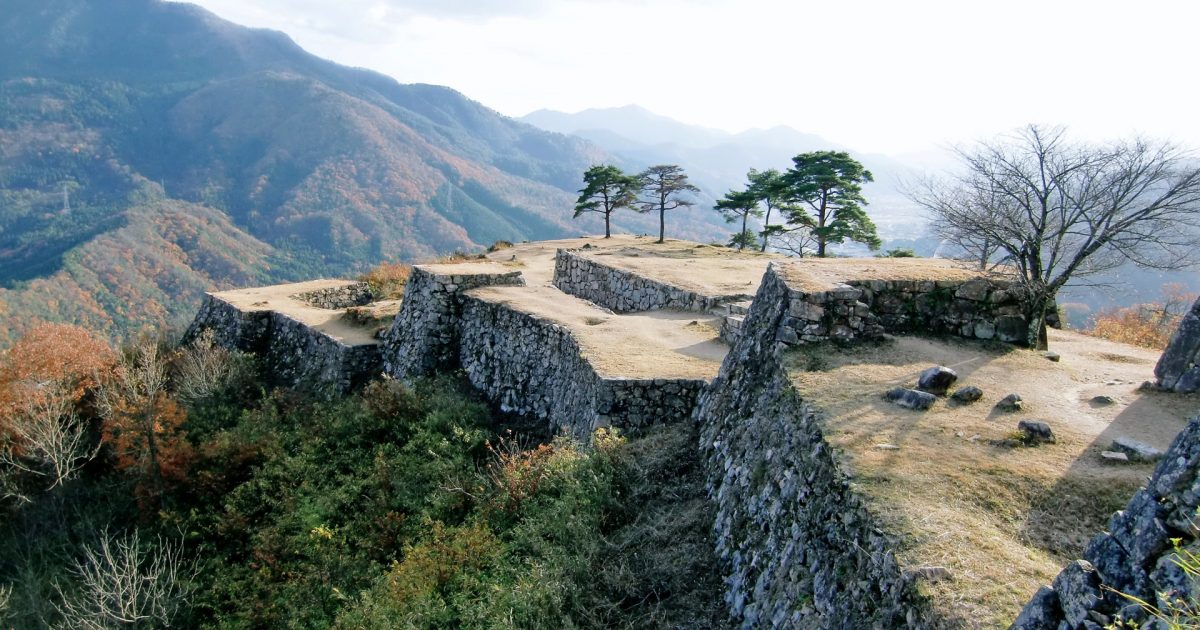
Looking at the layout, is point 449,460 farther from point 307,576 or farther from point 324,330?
point 324,330

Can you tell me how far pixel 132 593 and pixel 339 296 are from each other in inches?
672

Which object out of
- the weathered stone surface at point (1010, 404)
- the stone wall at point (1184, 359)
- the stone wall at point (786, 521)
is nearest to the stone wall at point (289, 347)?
the stone wall at point (786, 521)

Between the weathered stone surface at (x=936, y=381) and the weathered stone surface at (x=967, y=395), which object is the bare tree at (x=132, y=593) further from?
the weathered stone surface at (x=967, y=395)

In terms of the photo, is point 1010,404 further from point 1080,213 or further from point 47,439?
point 47,439

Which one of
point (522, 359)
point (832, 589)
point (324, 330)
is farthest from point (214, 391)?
point (832, 589)

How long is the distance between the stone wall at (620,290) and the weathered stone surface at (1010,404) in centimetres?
989

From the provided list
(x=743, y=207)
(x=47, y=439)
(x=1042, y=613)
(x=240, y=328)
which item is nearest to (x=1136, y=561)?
(x=1042, y=613)

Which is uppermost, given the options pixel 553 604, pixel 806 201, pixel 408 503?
pixel 806 201

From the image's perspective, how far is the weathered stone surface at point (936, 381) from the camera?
6.84 meters

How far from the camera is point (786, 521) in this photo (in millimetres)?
5266

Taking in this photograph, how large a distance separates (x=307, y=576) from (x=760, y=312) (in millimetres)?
7839

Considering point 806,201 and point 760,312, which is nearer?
point 760,312

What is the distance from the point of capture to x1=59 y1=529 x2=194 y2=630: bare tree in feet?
31.2

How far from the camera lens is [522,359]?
1367cm
